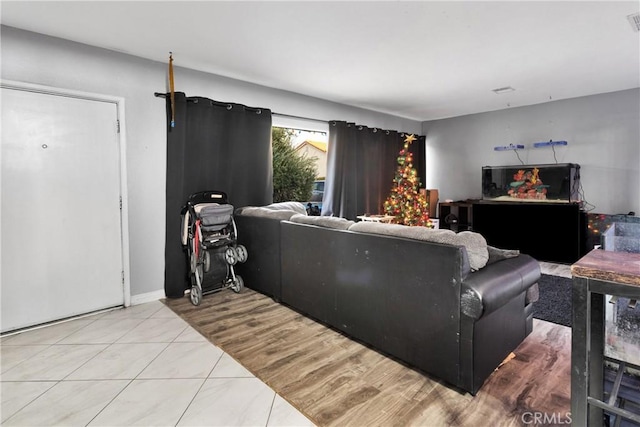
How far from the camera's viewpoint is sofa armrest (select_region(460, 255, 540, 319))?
165 cm

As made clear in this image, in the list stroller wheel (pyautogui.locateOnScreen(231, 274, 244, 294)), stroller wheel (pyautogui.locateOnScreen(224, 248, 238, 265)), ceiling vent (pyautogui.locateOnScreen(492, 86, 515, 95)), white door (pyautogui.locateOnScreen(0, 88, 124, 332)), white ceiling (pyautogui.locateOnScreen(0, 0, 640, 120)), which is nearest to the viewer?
white ceiling (pyautogui.locateOnScreen(0, 0, 640, 120))

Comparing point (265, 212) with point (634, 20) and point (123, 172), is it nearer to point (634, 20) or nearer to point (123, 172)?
point (123, 172)

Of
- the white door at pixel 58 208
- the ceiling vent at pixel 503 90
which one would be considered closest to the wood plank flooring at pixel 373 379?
the white door at pixel 58 208

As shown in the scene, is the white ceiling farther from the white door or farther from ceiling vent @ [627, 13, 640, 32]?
the white door

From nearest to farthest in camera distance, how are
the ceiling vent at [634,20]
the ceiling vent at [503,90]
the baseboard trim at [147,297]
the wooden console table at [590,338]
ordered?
the wooden console table at [590,338] < the ceiling vent at [634,20] < the baseboard trim at [147,297] < the ceiling vent at [503,90]

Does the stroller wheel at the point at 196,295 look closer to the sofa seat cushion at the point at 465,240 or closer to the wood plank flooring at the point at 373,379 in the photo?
the wood plank flooring at the point at 373,379

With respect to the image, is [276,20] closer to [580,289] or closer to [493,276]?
[493,276]

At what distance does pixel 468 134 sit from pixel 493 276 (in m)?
5.13

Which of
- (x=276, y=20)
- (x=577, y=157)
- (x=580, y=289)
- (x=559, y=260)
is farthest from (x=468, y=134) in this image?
(x=580, y=289)

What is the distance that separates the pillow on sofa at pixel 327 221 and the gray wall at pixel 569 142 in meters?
4.52

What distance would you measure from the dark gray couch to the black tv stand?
307 centimetres

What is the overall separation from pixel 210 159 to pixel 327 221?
182 centimetres

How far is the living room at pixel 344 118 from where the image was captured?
2.75 m

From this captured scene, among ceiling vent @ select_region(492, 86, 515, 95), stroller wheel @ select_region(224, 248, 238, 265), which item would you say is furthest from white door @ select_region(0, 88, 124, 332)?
ceiling vent @ select_region(492, 86, 515, 95)
